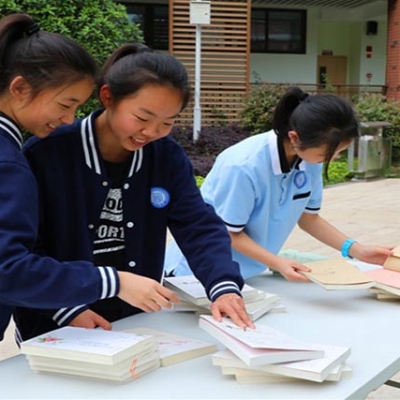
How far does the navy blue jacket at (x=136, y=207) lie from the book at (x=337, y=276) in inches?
12.5

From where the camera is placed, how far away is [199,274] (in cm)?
173

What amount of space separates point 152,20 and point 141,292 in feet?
47.2

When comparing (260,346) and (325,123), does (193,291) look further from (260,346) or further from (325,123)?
(325,123)

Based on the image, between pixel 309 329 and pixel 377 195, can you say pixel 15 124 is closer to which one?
pixel 309 329

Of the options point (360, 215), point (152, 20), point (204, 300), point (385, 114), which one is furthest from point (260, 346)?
point (152, 20)

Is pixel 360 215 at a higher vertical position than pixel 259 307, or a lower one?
lower

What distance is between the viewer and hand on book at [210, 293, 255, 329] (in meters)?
1.55

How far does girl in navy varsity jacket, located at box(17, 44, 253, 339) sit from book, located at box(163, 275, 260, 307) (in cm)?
6

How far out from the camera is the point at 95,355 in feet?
4.21

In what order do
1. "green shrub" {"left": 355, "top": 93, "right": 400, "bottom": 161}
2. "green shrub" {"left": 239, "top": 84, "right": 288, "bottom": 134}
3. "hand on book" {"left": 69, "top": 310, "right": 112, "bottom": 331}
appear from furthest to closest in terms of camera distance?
"green shrub" {"left": 355, "top": 93, "right": 400, "bottom": 161}
"green shrub" {"left": 239, "top": 84, "right": 288, "bottom": 134}
"hand on book" {"left": 69, "top": 310, "right": 112, "bottom": 331}

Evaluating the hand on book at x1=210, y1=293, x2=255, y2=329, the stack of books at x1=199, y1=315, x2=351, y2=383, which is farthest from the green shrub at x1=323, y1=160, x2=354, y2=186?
the stack of books at x1=199, y1=315, x2=351, y2=383

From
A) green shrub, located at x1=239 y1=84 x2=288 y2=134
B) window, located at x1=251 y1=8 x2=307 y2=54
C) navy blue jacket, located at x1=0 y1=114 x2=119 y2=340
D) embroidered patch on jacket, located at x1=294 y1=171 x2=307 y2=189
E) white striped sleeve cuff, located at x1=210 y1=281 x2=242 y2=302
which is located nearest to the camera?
navy blue jacket, located at x1=0 y1=114 x2=119 y2=340

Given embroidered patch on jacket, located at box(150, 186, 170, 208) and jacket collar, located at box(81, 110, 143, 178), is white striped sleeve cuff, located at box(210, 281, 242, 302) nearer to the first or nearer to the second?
embroidered patch on jacket, located at box(150, 186, 170, 208)

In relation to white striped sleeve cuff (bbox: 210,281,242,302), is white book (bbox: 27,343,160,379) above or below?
below
